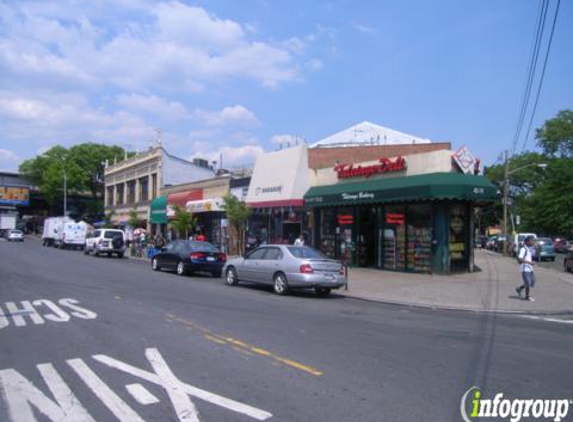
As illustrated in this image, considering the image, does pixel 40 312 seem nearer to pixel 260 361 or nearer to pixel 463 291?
pixel 260 361

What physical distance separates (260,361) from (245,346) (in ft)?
3.04

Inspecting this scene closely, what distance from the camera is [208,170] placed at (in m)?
51.9

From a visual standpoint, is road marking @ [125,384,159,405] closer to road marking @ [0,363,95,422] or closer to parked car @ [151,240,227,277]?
road marking @ [0,363,95,422]

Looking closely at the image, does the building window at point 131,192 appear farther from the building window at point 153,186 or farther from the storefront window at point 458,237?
the storefront window at point 458,237

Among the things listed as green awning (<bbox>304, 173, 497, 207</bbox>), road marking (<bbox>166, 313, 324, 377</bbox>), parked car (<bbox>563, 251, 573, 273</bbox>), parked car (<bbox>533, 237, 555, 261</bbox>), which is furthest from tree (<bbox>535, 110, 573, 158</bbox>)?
road marking (<bbox>166, 313, 324, 377</bbox>)

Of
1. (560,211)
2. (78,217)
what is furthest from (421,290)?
(78,217)

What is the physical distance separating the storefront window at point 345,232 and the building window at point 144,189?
29.2 metres

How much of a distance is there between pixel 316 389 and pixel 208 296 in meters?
8.82

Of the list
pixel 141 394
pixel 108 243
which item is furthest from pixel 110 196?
pixel 141 394

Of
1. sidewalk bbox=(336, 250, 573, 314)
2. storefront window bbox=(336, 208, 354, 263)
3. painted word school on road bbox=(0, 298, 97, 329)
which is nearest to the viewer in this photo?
painted word school on road bbox=(0, 298, 97, 329)

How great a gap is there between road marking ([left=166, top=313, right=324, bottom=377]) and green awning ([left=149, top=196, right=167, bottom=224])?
32.4 metres

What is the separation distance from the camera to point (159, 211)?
42.6m

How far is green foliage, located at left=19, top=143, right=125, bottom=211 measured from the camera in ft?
254

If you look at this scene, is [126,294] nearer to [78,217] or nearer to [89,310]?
[89,310]
